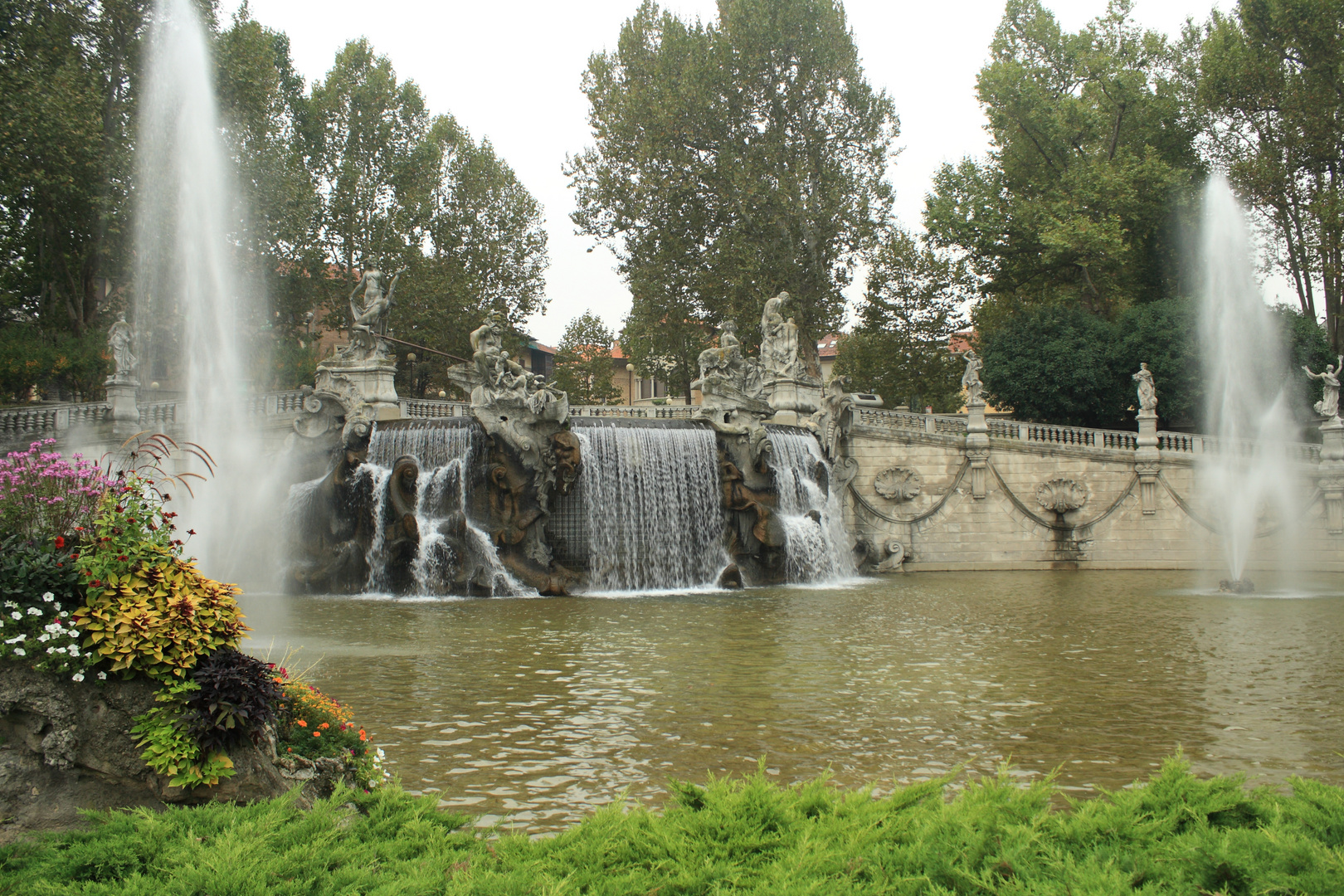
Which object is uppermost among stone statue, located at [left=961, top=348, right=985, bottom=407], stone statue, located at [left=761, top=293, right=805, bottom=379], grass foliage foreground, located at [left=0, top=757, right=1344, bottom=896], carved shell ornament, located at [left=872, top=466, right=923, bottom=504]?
stone statue, located at [left=761, top=293, right=805, bottom=379]

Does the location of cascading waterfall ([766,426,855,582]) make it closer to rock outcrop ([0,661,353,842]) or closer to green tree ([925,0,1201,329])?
green tree ([925,0,1201,329])

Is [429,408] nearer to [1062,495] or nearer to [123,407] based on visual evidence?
[123,407]

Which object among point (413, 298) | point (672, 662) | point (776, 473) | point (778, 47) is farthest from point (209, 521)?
point (778, 47)

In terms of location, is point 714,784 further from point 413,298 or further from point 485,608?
point 413,298

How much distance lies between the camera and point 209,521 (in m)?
22.5

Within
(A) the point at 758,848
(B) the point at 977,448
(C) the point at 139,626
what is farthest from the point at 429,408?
(A) the point at 758,848

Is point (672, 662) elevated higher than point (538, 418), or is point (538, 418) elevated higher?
point (538, 418)

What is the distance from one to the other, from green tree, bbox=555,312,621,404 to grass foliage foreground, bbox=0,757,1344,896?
5020cm

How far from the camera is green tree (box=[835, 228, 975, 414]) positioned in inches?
1524

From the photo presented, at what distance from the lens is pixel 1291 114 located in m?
31.4

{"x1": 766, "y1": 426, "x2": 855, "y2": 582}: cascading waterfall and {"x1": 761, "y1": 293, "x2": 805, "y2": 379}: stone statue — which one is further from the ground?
{"x1": 761, "y1": 293, "x2": 805, "y2": 379}: stone statue

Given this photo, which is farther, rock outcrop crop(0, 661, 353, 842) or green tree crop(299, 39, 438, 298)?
green tree crop(299, 39, 438, 298)

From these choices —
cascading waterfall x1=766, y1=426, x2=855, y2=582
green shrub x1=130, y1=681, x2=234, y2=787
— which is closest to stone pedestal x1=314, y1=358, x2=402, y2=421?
cascading waterfall x1=766, y1=426, x2=855, y2=582

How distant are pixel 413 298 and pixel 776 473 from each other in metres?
20.1
